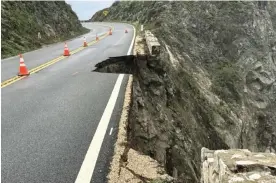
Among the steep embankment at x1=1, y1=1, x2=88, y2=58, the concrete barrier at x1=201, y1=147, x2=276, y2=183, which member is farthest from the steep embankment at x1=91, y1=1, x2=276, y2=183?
A: the steep embankment at x1=1, y1=1, x2=88, y2=58

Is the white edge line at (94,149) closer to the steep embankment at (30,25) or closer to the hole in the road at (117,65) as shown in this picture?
the hole in the road at (117,65)

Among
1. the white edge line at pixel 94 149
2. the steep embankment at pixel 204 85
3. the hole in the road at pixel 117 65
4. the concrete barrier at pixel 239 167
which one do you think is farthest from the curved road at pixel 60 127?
the hole in the road at pixel 117 65

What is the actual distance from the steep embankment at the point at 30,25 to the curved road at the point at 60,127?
12.3 metres

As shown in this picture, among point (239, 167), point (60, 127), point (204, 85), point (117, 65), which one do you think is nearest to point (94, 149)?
→ point (60, 127)

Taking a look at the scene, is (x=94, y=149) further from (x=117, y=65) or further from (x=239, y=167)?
(x=117, y=65)

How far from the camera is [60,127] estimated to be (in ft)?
21.7

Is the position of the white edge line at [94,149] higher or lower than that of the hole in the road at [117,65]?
lower

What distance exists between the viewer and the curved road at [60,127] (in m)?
4.77

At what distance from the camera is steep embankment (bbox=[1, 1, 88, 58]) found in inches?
970

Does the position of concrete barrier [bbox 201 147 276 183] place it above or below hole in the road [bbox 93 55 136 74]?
below

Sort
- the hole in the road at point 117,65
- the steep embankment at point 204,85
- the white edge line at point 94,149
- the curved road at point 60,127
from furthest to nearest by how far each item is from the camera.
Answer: the hole in the road at point 117,65 < the steep embankment at point 204,85 < the curved road at point 60,127 < the white edge line at point 94,149

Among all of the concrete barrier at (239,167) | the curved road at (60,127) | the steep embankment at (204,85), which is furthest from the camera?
the steep embankment at (204,85)

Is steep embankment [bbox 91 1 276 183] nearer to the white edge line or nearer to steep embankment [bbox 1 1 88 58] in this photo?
the white edge line

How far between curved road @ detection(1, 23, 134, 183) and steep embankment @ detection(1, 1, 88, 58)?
12313 mm
